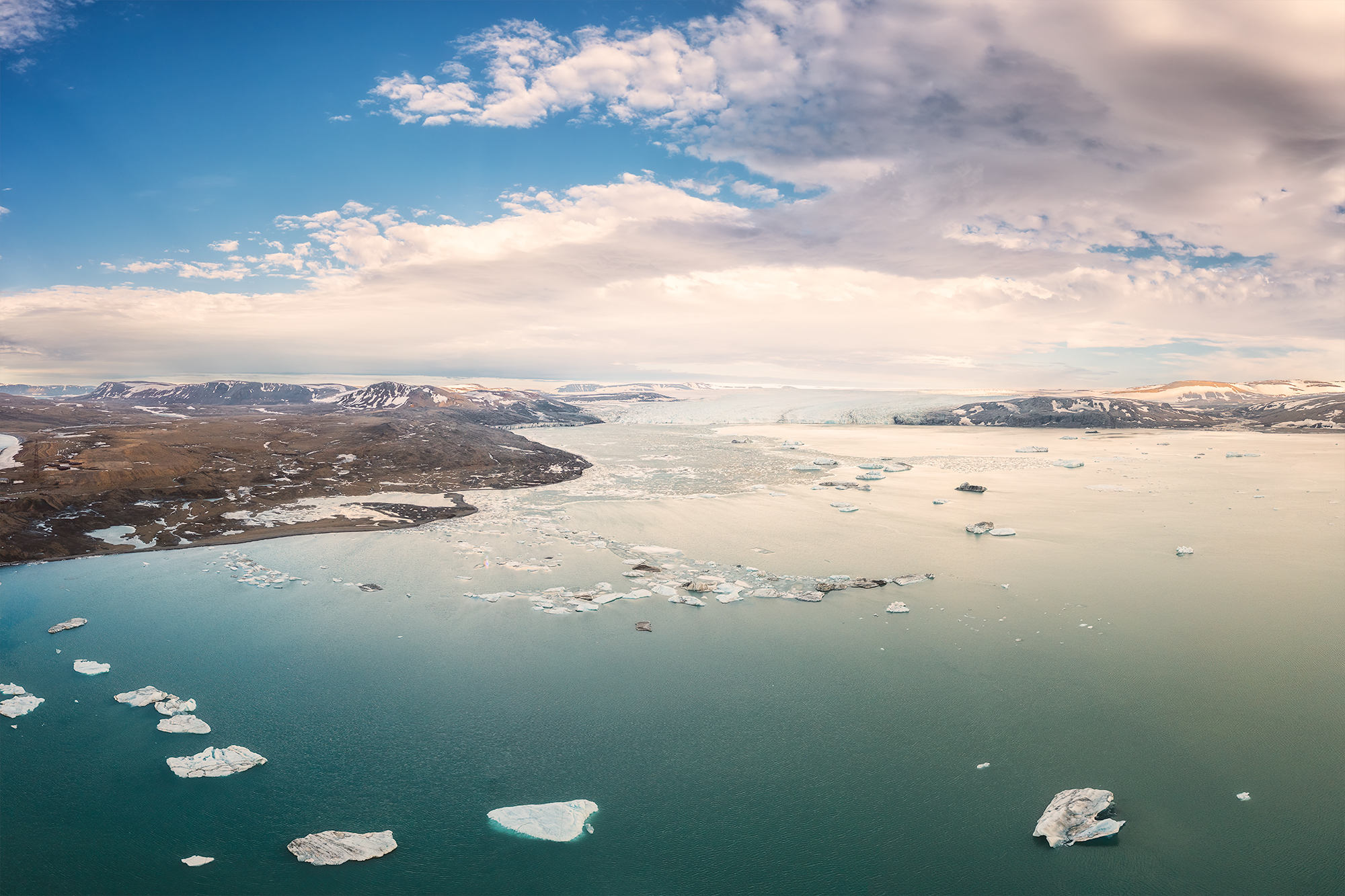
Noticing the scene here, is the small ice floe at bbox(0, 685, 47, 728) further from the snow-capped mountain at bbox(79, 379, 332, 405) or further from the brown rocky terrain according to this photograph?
the snow-capped mountain at bbox(79, 379, 332, 405)

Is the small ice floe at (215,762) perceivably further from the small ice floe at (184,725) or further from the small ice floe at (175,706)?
the small ice floe at (175,706)

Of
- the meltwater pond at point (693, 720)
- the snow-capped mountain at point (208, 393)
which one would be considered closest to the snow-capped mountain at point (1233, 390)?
the meltwater pond at point (693, 720)

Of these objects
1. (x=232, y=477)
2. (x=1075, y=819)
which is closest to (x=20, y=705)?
(x=1075, y=819)

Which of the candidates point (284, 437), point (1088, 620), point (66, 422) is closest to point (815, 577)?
point (1088, 620)

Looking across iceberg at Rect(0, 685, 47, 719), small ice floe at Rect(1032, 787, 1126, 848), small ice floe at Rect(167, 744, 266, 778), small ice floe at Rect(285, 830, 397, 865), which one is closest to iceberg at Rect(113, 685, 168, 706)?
iceberg at Rect(0, 685, 47, 719)

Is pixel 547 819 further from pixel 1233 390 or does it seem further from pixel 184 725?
pixel 1233 390
